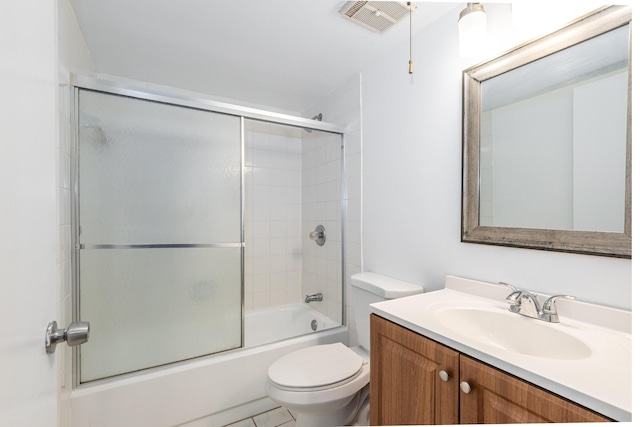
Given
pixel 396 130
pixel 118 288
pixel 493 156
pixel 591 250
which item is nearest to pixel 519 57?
pixel 493 156

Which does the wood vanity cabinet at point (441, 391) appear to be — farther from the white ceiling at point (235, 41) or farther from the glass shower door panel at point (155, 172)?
the white ceiling at point (235, 41)

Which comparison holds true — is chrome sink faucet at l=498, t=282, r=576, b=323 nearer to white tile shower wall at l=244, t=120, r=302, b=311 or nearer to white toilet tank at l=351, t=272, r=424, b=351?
white toilet tank at l=351, t=272, r=424, b=351

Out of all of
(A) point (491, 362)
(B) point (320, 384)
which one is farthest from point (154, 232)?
(A) point (491, 362)

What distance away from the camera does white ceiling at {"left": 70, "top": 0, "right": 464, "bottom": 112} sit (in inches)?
52.1

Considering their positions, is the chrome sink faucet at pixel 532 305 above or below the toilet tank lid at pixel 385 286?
above

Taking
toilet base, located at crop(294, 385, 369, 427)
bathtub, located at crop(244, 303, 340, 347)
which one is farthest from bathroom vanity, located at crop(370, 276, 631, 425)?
bathtub, located at crop(244, 303, 340, 347)

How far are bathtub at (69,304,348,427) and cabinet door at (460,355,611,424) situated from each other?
1273 millimetres

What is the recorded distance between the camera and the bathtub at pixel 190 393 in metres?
1.32

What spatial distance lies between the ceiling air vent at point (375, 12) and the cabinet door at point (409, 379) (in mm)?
1392

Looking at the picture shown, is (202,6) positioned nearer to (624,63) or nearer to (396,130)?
(396,130)

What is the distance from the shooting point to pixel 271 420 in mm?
1628

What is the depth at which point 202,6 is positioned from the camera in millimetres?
1309

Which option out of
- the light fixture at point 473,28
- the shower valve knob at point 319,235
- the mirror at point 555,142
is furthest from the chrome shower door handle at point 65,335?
the shower valve knob at point 319,235

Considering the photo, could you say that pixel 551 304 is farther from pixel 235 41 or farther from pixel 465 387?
pixel 235 41
